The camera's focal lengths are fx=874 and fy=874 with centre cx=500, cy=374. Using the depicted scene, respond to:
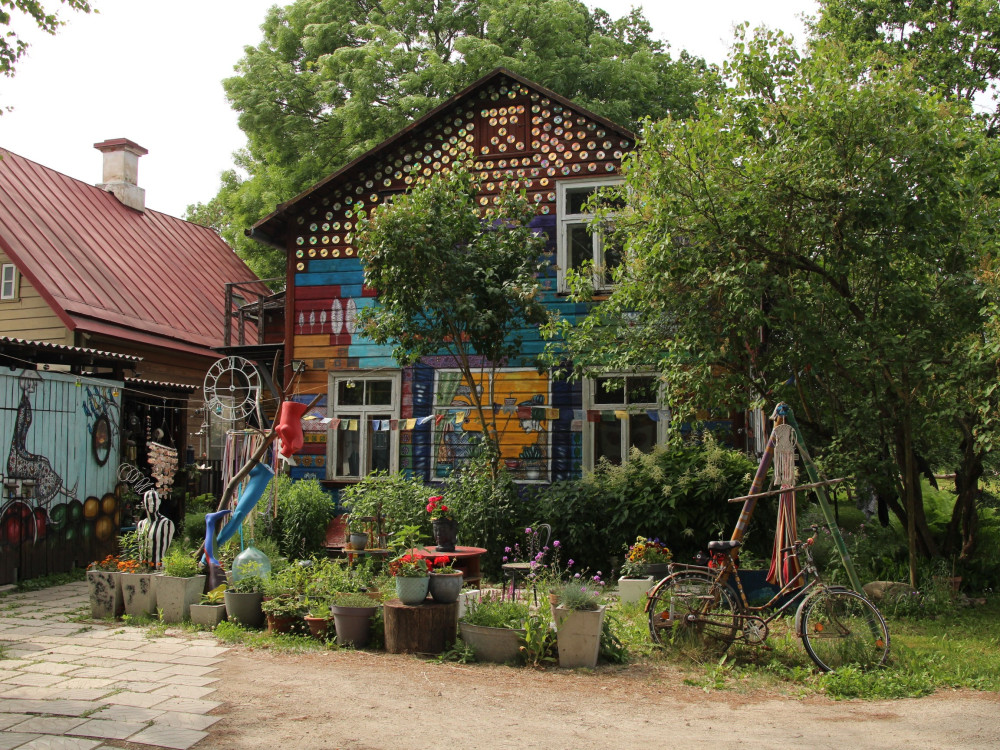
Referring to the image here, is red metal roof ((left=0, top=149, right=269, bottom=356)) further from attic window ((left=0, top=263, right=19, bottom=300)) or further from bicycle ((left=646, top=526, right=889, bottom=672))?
bicycle ((left=646, top=526, right=889, bottom=672))

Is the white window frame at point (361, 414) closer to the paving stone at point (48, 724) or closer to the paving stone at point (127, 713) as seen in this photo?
the paving stone at point (127, 713)

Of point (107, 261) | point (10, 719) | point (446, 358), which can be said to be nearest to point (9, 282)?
point (107, 261)

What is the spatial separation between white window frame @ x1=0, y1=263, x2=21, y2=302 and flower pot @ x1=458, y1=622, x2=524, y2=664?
12.1 metres

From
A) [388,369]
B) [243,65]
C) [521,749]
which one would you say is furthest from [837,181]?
[243,65]

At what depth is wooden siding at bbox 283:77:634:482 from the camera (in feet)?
40.4

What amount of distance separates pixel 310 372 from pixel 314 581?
600cm

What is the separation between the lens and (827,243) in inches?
344

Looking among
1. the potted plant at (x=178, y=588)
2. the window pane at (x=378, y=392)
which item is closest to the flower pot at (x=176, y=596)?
the potted plant at (x=178, y=588)

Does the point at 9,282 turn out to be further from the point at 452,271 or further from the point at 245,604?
the point at 245,604

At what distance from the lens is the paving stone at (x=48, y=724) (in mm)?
4898

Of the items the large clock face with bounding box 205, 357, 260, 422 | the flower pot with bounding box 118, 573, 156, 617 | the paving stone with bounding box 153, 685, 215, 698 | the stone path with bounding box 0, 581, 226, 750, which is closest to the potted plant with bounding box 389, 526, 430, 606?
the stone path with bounding box 0, 581, 226, 750

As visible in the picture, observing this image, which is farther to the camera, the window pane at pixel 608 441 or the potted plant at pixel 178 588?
the window pane at pixel 608 441

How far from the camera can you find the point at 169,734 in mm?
4891

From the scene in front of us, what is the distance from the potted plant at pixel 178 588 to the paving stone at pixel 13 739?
329 centimetres
